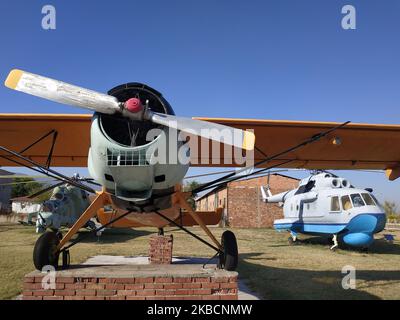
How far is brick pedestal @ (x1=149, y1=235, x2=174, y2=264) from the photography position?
359 inches

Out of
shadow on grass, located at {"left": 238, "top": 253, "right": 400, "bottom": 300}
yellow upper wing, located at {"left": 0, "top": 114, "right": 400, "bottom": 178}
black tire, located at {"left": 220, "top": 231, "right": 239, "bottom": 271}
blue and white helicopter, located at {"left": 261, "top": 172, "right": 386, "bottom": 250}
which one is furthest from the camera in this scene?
blue and white helicopter, located at {"left": 261, "top": 172, "right": 386, "bottom": 250}

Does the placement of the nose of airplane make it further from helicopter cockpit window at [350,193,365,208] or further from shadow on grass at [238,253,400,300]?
shadow on grass at [238,253,400,300]

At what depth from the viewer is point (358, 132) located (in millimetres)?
6461

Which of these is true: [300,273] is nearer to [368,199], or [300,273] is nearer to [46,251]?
[46,251]

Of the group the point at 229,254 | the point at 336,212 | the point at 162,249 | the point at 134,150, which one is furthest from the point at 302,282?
the point at 336,212

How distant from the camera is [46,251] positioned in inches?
200

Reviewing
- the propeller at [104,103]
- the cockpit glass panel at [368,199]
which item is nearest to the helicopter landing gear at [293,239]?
the cockpit glass panel at [368,199]

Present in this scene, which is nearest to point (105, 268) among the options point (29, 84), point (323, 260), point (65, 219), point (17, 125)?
point (29, 84)

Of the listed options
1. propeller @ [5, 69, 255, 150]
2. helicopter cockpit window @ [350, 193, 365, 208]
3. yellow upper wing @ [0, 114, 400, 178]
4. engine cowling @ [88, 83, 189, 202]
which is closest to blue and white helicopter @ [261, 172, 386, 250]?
helicopter cockpit window @ [350, 193, 365, 208]

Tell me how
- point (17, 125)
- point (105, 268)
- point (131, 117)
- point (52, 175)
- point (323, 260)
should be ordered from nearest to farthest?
1. point (131, 117)
2. point (105, 268)
3. point (52, 175)
4. point (17, 125)
5. point (323, 260)

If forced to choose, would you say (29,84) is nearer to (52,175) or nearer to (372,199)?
(52,175)

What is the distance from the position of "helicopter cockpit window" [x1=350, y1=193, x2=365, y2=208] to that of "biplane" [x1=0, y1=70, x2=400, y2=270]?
6.00 meters

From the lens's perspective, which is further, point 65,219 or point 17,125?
point 65,219

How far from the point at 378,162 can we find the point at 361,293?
304 cm
